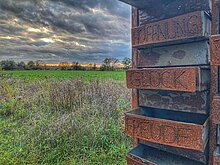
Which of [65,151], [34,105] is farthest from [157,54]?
[34,105]

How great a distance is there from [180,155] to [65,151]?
2476 millimetres

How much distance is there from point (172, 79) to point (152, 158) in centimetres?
52

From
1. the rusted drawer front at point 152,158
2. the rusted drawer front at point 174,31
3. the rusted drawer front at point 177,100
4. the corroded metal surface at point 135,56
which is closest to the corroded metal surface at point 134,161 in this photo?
the rusted drawer front at point 152,158

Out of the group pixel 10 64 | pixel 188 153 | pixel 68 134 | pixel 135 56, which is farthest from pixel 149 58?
pixel 10 64

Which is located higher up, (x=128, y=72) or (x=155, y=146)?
(x=128, y=72)

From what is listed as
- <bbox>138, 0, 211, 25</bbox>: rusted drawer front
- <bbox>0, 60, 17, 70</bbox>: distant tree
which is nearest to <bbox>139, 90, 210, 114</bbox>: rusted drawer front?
<bbox>138, 0, 211, 25</bbox>: rusted drawer front

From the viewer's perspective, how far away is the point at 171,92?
108cm

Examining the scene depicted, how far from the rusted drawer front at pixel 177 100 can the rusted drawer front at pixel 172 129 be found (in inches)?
2.7

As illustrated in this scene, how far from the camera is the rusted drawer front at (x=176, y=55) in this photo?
975 millimetres

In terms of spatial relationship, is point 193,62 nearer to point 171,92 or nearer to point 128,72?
point 171,92

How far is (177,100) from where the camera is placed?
106cm

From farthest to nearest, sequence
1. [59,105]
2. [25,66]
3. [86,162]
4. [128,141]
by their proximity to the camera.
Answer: [25,66] → [59,105] → [128,141] → [86,162]

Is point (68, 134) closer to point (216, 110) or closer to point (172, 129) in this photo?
point (172, 129)

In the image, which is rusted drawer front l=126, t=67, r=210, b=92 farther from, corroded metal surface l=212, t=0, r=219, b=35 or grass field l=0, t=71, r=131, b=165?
grass field l=0, t=71, r=131, b=165
